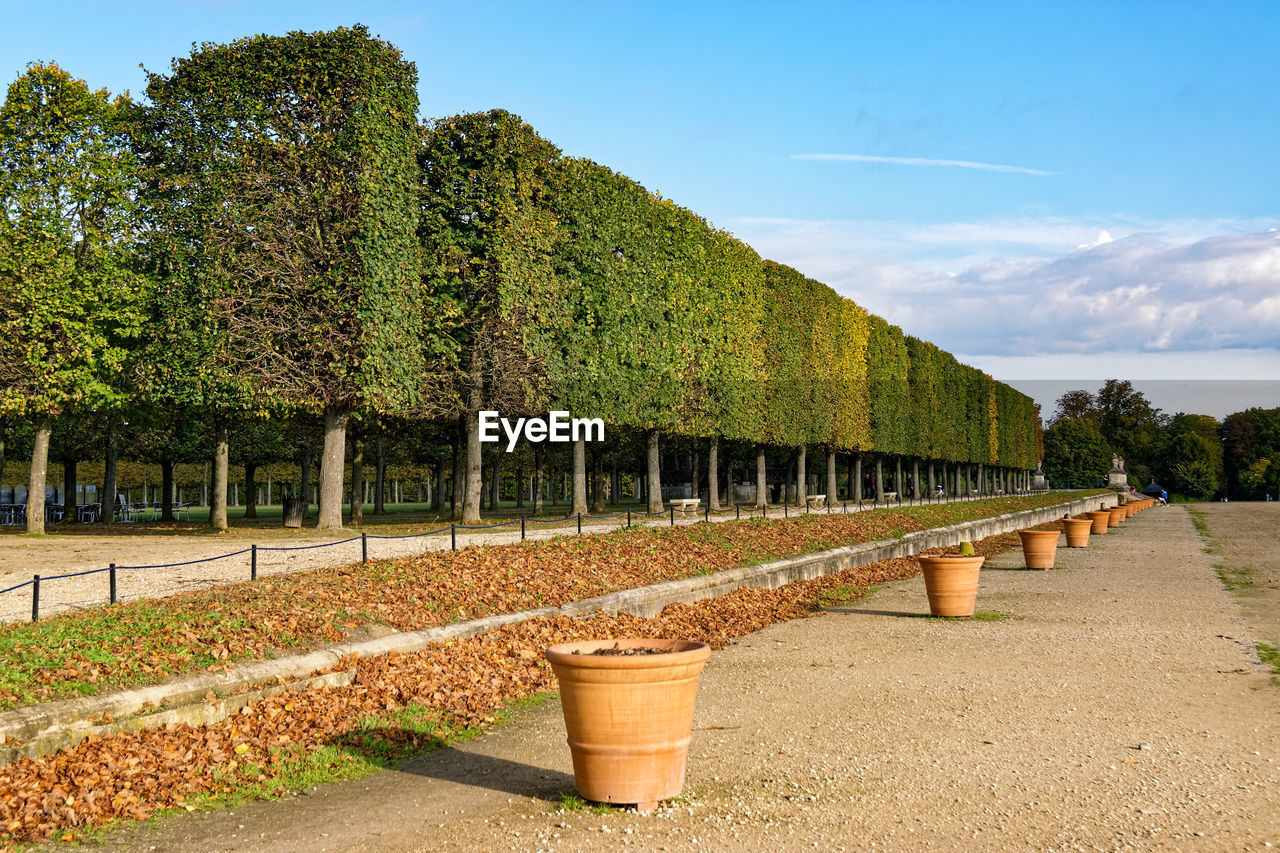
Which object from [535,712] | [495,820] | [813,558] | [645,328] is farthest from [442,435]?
[495,820]

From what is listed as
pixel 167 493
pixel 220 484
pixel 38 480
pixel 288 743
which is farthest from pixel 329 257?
pixel 167 493

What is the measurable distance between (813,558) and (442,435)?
21.3 meters

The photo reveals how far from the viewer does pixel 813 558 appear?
19156mm

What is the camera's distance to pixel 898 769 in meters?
6.34

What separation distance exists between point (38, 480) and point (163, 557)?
953 cm

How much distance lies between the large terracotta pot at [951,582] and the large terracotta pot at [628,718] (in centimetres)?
838

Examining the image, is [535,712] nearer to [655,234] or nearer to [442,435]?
[655,234]

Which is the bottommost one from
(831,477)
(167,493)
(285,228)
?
(167,493)

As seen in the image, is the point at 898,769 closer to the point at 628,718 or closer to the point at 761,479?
the point at 628,718

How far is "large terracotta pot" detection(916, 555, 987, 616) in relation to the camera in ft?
43.6

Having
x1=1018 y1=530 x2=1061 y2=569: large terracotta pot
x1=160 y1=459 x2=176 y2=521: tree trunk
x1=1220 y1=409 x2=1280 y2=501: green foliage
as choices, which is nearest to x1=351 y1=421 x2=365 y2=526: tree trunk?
x1=160 y1=459 x2=176 y2=521: tree trunk

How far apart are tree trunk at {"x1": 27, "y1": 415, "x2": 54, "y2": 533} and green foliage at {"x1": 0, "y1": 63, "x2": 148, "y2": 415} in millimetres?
562

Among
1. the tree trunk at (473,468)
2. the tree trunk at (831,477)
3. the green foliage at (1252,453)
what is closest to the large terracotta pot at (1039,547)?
the tree trunk at (473,468)

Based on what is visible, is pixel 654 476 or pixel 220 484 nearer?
pixel 220 484
